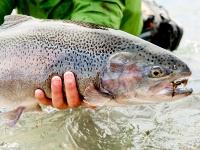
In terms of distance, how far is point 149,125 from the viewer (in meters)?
3.20

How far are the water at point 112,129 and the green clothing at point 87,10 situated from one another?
75 cm

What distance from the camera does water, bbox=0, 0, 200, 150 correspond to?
2.91 meters

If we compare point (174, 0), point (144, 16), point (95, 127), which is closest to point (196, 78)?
point (144, 16)

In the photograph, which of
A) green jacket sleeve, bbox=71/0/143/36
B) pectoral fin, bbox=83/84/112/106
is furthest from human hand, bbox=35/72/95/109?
green jacket sleeve, bbox=71/0/143/36

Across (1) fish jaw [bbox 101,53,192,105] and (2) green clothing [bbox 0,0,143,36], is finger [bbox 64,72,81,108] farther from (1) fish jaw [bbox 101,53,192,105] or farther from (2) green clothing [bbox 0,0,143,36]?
(2) green clothing [bbox 0,0,143,36]

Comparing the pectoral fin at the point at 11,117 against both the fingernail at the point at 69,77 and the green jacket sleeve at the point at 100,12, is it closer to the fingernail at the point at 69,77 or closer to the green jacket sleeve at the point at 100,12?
the fingernail at the point at 69,77

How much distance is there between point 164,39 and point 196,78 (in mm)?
1062

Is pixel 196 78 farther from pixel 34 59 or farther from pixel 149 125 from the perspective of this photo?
pixel 34 59

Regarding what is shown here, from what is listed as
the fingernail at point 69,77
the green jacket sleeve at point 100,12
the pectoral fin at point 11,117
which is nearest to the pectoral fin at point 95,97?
the fingernail at point 69,77

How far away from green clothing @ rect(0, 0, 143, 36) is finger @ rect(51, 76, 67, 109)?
0.79 m

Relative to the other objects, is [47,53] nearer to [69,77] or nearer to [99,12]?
[69,77]

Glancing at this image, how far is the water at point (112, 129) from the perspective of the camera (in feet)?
9.55

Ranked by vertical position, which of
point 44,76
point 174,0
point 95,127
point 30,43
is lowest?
point 174,0

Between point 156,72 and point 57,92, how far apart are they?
0.66 m
